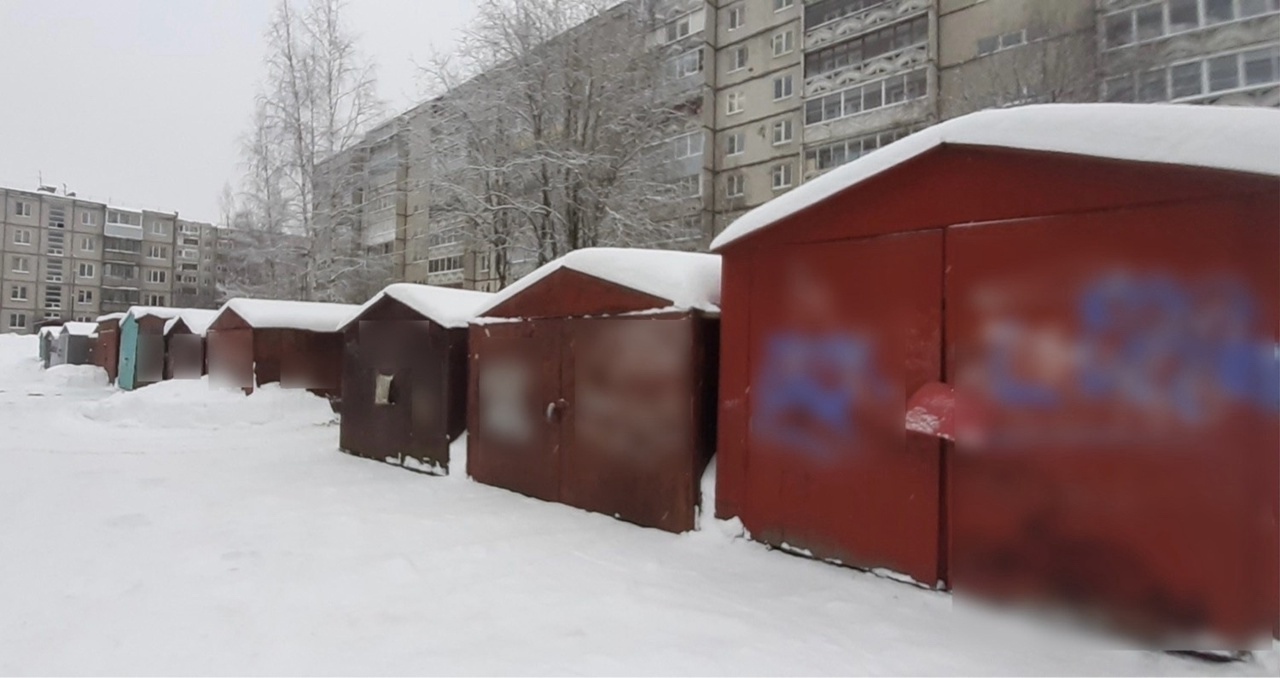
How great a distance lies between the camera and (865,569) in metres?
4.45

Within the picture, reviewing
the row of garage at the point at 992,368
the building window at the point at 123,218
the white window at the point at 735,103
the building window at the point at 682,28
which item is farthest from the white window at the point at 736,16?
the building window at the point at 123,218

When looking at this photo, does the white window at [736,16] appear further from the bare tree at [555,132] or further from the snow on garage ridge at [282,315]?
the snow on garage ridge at [282,315]

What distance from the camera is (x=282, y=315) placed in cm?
1444

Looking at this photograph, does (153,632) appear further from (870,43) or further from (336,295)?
(870,43)

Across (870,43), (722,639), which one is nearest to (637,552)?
(722,639)

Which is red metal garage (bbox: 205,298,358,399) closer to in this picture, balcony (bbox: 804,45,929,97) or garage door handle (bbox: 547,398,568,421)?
garage door handle (bbox: 547,398,568,421)

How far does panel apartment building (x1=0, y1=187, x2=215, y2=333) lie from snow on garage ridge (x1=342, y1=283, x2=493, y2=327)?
6592 cm

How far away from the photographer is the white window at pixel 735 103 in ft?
94.3

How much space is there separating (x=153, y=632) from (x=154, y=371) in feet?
62.2

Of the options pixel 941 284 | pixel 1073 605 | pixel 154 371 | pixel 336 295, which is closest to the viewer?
pixel 1073 605

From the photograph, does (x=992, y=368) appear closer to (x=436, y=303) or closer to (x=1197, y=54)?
(x=436, y=303)

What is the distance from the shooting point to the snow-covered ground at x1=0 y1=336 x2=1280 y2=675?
329cm

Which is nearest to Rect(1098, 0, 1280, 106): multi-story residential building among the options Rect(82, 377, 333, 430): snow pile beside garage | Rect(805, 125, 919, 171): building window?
Rect(805, 125, 919, 171): building window

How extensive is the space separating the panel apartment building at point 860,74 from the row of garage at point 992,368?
46.3 feet
